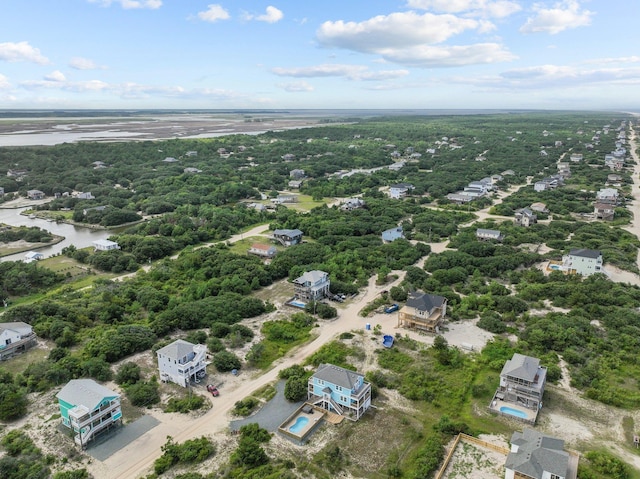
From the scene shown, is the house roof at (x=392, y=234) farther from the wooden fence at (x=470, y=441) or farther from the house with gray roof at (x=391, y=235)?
the wooden fence at (x=470, y=441)

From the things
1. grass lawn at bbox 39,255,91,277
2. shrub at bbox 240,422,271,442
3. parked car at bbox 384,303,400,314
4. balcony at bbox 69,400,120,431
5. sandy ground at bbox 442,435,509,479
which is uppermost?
balcony at bbox 69,400,120,431

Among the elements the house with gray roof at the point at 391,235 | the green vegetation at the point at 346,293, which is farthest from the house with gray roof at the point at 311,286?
the house with gray roof at the point at 391,235

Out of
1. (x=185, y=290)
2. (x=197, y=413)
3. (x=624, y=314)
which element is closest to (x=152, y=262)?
(x=185, y=290)

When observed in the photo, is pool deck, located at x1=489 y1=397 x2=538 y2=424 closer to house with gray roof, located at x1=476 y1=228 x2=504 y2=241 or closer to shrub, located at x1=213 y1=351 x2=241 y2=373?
shrub, located at x1=213 y1=351 x2=241 y2=373

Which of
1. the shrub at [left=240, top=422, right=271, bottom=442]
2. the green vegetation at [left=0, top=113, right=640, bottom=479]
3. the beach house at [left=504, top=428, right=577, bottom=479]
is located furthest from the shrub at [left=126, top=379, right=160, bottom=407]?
the beach house at [left=504, top=428, right=577, bottom=479]

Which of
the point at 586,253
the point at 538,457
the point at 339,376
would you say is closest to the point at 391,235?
the point at 586,253

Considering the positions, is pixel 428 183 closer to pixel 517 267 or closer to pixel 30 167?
pixel 517 267

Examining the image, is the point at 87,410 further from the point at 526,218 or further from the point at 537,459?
the point at 526,218
